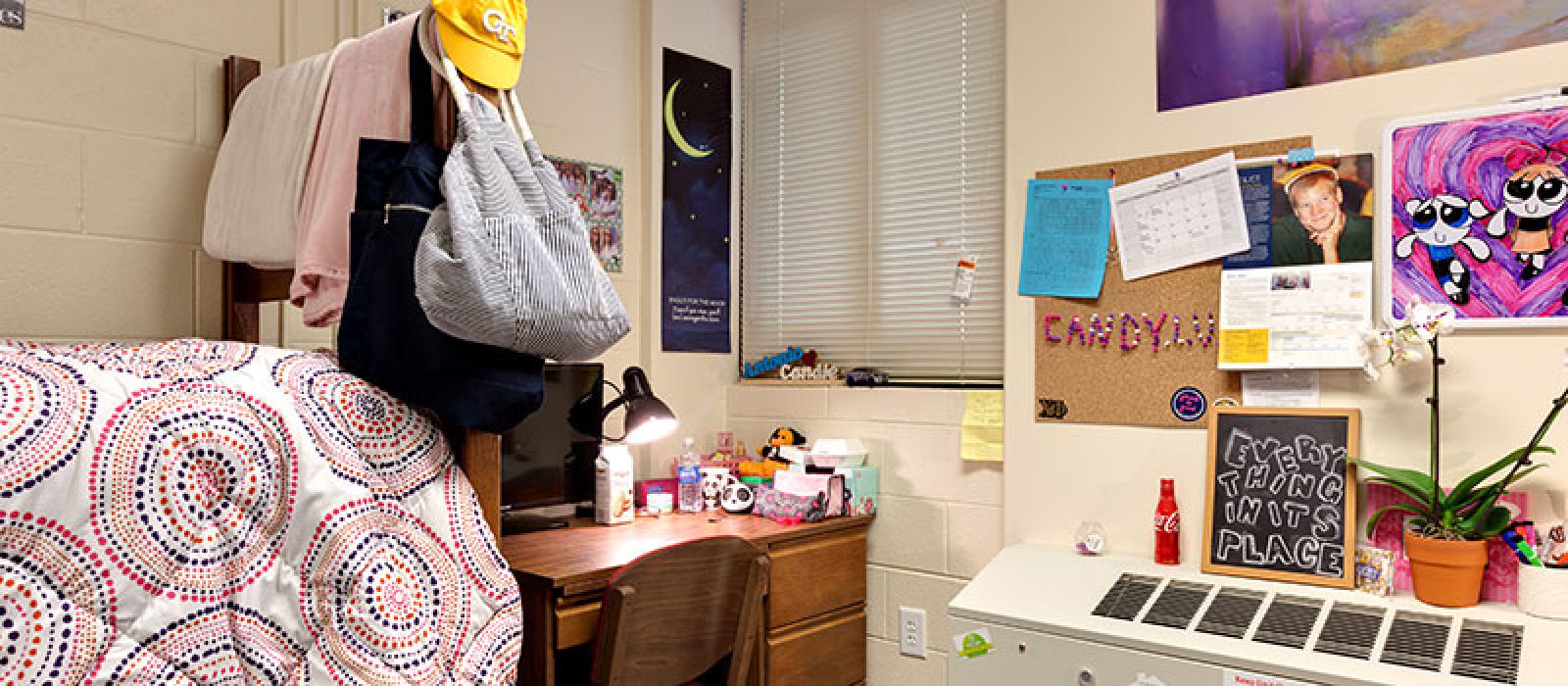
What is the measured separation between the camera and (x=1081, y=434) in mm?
2275

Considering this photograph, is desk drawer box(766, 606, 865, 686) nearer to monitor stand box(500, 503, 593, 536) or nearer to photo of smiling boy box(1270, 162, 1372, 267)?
monitor stand box(500, 503, 593, 536)

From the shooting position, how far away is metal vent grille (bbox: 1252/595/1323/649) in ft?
5.28

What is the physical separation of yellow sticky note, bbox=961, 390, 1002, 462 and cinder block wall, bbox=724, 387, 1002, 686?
42 mm

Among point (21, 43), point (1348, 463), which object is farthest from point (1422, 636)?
point (21, 43)

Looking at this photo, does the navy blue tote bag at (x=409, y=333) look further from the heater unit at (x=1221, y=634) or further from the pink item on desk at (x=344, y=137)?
the heater unit at (x=1221, y=634)

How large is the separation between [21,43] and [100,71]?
126 millimetres

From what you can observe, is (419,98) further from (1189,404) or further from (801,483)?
(1189,404)

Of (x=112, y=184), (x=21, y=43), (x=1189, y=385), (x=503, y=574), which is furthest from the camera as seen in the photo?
(x=1189, y=385)

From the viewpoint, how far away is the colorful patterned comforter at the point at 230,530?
1.03m

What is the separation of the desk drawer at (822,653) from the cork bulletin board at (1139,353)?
80 cm

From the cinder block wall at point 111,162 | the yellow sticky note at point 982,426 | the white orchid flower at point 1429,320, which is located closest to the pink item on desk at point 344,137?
the cinder block wall at point 111,162

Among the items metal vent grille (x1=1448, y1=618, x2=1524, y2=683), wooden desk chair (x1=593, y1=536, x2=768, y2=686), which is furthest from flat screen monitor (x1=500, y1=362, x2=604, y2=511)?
metal vent grille (x1=1448, y1=618, x2=1524, y2=683)

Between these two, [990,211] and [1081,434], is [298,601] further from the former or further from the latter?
[990,211]

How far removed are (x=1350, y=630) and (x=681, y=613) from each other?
121 cm
